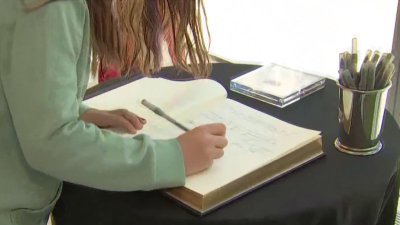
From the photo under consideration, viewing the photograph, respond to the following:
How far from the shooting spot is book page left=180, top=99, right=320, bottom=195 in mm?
832

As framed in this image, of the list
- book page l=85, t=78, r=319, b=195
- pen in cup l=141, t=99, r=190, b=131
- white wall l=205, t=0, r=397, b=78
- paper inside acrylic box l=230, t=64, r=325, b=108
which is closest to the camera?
book page l=85, t=78, r=319, b=195

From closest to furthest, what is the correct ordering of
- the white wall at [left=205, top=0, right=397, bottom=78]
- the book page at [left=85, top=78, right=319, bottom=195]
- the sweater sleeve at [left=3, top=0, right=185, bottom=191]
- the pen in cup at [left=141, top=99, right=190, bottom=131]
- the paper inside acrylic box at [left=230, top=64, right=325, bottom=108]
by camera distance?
the sweater sleeve at [left=3, top=0, right=185, bottom=191]
the book page at [left=85, top=78, right=319, bottom=195]
the pen in cup at [left=141, top=99, right=190, bottom=131]
the paper inside acrylic box at [left=230, top=64, right=325, bottom=108]
the white wall at [left=205, top=0, right=397, bottom=78]

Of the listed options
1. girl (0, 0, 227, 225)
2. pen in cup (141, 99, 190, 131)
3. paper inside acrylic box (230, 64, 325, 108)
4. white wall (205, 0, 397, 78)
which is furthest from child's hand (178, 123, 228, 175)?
white wall (205, 0, 397, 78)

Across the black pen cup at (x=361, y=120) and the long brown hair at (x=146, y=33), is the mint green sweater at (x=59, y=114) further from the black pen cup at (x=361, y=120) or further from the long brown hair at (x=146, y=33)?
the black pen cup at (x=361, y=120)

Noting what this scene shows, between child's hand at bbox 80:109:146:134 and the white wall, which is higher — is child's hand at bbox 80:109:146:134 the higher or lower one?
the higher one

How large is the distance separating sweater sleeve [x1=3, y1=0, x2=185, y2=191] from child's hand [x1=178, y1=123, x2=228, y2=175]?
0.02 meters

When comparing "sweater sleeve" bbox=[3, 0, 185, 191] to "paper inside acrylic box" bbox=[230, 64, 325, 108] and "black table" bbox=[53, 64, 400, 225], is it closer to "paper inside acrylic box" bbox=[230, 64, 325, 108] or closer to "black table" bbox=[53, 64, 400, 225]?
"black table" bbox=[53, 64, 400, 225]

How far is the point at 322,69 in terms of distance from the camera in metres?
2.10

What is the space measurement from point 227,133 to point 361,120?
211 millimetres

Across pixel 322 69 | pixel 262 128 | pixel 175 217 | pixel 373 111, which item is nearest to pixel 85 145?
pixel 175 217

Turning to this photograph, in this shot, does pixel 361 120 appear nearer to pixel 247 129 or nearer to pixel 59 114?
pixel 247 129

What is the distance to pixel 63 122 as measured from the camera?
2.45ft

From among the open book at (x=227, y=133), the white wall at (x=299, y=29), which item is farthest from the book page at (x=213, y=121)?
the white wall at (x=299, y=29)

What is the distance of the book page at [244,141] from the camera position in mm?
832
